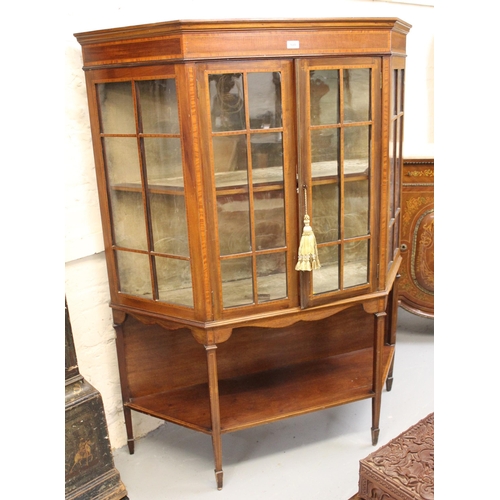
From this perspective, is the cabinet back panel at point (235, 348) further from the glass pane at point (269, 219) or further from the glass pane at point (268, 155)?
the glass pane at point (268, 155)

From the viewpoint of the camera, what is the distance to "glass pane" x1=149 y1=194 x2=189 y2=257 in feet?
7.30

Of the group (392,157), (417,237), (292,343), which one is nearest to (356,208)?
(392,157)

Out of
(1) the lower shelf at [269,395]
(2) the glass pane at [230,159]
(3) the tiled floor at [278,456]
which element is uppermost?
(2) the glass pane at [230,159]

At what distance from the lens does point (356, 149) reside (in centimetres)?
234

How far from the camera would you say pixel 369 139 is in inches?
92.3

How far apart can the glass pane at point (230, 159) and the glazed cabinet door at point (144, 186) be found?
13cm

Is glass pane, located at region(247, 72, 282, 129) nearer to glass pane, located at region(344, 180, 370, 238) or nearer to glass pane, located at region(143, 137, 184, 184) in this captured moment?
glass pane, located at region(143, 137, 184, 184)

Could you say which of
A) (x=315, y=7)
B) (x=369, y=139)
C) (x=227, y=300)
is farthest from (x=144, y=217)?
(x=315, y=7)

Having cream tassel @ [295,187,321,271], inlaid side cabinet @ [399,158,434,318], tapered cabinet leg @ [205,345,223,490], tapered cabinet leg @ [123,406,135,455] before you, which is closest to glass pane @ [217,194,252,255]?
cream tassel @ [295,187,321,271]

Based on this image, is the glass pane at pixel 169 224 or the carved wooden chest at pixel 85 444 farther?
the glass pane at pixel 169 224

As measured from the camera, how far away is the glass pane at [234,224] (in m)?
2.19

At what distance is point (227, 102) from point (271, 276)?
73cm

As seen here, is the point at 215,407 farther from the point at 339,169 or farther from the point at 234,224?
the point at 339,169

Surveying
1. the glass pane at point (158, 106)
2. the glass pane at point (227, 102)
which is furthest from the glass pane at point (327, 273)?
the glass pane at point (158, 106)
